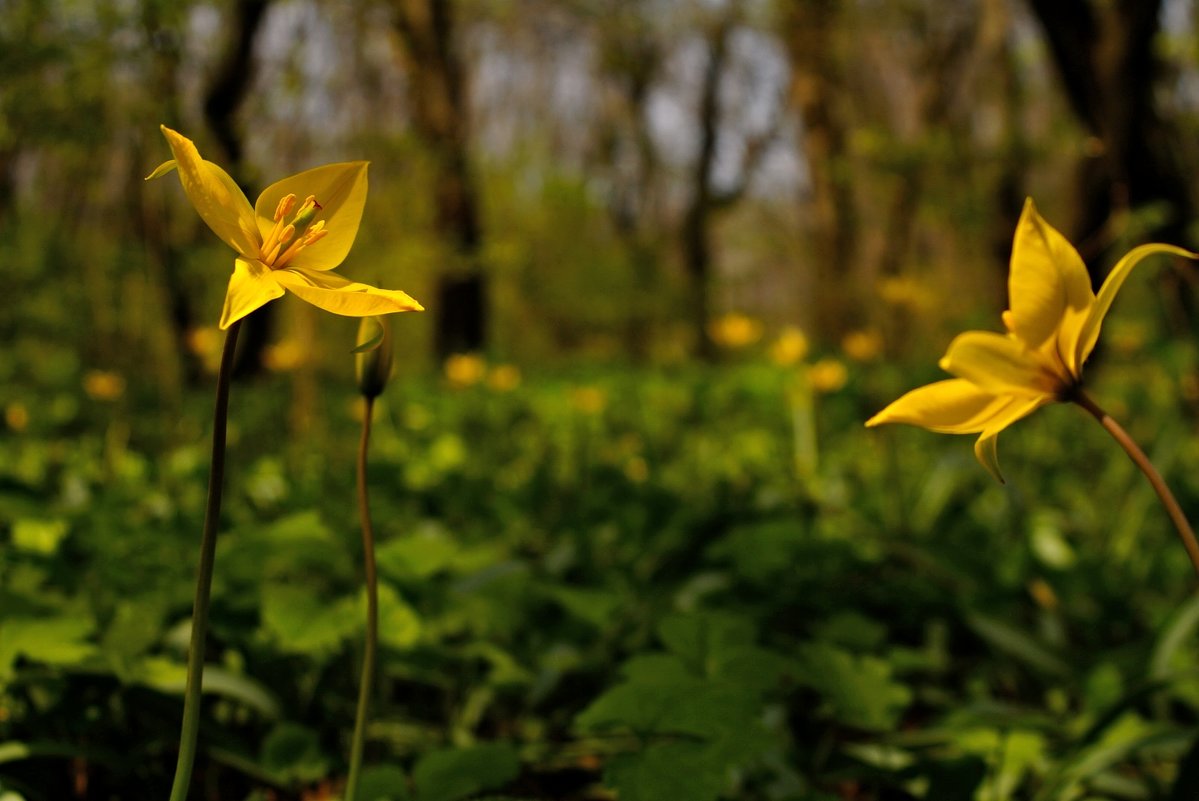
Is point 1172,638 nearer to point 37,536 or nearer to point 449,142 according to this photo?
point 37,536

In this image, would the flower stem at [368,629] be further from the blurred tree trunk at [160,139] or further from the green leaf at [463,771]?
the blurred tree trunk at [160,139]

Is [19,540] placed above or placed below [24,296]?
below

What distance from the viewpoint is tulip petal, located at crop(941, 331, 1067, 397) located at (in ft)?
2.39

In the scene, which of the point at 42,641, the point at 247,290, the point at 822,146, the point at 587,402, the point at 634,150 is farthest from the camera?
the point at 634,150

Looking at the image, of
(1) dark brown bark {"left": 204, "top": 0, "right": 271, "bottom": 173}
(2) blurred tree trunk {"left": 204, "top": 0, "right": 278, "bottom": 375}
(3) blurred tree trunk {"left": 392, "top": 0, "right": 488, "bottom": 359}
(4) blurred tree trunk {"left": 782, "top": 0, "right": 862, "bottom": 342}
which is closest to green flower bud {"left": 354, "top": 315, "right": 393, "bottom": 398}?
(2) blurred tree trunk {"left": 204, "top": 0, "right": 278, "bottom": 375}

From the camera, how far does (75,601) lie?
1.44 m

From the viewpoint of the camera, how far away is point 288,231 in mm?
730

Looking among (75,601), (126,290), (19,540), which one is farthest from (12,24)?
(126,290)

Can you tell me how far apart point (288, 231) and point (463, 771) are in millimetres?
659

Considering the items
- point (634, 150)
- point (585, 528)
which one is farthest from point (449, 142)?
point (634, 150)

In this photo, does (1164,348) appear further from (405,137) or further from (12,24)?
(12,24)

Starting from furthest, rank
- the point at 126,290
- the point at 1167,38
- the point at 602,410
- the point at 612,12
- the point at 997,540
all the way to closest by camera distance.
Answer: the point at 612,12, the point at 126,290, the point at 602,410, the point at 1167,38, the point at 997,540

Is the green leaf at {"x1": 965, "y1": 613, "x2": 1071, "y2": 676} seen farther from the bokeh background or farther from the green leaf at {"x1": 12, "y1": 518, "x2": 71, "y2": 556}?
the green leaf at {"x1": 12, "y1": 518, "x2": 71, "y2": 556}

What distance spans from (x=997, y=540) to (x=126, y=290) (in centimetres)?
597
